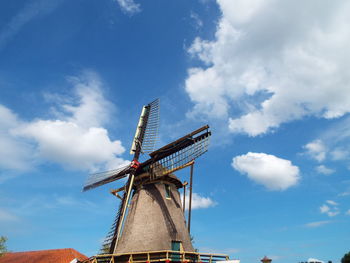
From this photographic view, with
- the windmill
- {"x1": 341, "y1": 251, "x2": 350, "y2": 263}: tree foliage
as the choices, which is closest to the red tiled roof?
the windmill

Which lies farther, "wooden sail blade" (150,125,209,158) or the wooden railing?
"wooden sail blade" (150,125,209,158)

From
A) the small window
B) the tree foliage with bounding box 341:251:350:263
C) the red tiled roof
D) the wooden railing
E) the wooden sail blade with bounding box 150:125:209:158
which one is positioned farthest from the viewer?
the tree foliage with bounding box 341:251:350:263

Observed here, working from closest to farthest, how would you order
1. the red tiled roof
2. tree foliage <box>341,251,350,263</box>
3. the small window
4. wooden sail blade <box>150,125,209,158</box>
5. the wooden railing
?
1. the wooden railing
2. wooden sail blade <box>150,125,209,158</box>
3. the small window
4. the red tiled roof
5. tree foliage <box>341,251,350,263</box>

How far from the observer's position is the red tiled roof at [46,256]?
2357 cm

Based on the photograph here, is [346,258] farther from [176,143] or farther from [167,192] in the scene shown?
[176,143]

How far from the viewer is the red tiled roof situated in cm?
2357

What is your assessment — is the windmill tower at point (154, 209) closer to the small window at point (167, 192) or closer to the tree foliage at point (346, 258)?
the small window at point (167, 192)

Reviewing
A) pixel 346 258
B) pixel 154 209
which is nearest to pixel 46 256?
pixel 154 209

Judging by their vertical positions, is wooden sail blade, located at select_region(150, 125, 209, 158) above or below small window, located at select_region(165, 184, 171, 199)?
above

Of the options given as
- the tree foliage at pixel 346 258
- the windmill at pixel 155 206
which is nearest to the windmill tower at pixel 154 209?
the windmill at pixel 155 206

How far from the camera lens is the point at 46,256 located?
24438 millimetres

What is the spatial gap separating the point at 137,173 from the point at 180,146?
14.2ft

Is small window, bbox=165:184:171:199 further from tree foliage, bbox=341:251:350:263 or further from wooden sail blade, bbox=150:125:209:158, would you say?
tree foliage, bbox=341:251:350:263

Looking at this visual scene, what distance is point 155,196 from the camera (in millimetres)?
19016
